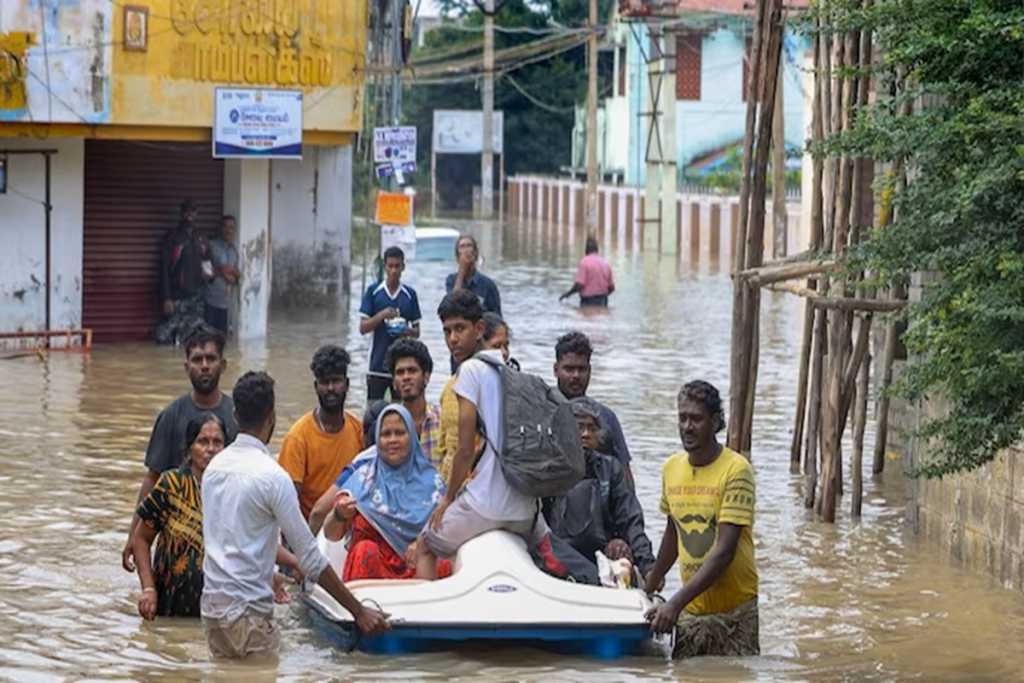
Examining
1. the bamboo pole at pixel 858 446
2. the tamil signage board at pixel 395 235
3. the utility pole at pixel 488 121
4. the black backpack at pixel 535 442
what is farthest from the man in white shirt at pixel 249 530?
the utility pole at pixel 488 121

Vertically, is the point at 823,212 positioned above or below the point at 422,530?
above

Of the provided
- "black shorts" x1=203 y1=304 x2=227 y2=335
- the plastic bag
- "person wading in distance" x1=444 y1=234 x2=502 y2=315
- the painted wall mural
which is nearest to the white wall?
the painted wall mural

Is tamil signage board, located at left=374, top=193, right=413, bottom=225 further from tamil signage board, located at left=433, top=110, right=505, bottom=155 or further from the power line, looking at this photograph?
tamil signage board, located at left=433, top=110, right=505, bottom=155

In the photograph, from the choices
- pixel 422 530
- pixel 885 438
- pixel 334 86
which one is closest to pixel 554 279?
pixel 334 86

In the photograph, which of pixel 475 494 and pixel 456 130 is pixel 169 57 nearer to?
pixel 475 494

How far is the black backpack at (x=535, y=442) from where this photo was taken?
9570 mm

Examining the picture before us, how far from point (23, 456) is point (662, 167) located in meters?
42.1

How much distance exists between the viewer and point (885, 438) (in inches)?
649

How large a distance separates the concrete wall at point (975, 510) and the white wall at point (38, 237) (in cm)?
1362

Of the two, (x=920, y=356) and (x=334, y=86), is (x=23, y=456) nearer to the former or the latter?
(x=920, y=356)

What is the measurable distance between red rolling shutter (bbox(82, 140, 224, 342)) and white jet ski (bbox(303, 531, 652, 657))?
17363mm

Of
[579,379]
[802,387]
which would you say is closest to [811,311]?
[802,387]

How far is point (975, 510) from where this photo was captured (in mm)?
12539

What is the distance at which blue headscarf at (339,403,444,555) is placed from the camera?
33.3ft
